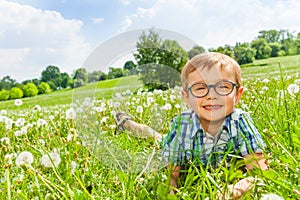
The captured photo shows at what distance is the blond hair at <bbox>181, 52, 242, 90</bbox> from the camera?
1.66 metres

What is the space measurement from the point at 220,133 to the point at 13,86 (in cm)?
2494

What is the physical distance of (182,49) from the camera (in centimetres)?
171

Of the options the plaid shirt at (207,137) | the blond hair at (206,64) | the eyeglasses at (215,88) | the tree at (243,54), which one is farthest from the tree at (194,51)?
the tree at (243,54)

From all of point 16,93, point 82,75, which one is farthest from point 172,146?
point 16,93

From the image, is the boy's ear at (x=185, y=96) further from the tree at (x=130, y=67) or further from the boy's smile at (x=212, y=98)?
the tree at (x=130, y=67)

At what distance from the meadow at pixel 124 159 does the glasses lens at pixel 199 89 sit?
14 cm

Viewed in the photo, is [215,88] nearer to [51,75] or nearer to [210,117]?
[210,117]

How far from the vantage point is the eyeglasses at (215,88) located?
163 cm

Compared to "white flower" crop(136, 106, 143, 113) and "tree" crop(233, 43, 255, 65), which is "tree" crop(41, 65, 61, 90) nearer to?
"tree" crop(233, 43, 255, 65)

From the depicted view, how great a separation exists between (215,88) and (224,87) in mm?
54

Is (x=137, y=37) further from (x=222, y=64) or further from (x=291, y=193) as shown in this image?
(x=291, y=193)

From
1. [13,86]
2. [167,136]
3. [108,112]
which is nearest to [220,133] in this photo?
[167,136]

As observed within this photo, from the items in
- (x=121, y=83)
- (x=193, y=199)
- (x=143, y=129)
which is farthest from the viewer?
(x=143, y=129)

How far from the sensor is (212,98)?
163 cm
